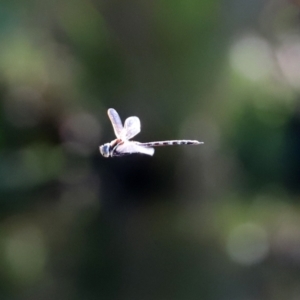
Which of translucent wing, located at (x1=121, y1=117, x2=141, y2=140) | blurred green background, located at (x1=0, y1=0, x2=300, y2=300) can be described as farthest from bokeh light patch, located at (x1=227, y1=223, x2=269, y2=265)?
translucent wing, located at (x1=121, y1=117, x2=141, y2=140)

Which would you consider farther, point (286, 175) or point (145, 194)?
point (286, 175)

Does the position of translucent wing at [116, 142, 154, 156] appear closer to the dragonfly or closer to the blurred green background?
the dragonfly

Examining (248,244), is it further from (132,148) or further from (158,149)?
(132,148)

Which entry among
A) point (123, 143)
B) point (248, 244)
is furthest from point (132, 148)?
point (248, 244)

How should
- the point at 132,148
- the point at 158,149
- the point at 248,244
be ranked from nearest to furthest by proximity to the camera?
the point at 132,148
the point at 248,244
the point at 158,149

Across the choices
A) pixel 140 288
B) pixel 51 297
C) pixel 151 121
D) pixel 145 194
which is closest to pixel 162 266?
pixel 140 288

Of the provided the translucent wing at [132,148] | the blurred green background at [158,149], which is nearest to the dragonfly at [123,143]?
the translucent wing at [132,148]

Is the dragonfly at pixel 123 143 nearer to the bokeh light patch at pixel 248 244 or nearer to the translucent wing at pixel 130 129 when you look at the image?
the translucent wing at pixel 130 129

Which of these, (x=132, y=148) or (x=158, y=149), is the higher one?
(x=158, y=149)

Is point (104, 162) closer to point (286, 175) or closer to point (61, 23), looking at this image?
point (61, 23)
